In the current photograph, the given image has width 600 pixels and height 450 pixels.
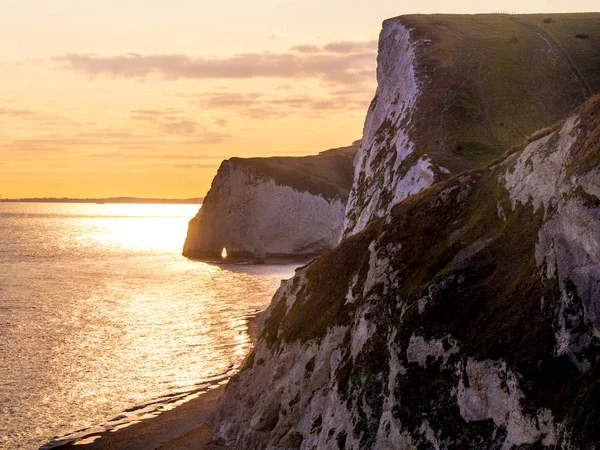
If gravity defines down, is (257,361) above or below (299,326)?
below

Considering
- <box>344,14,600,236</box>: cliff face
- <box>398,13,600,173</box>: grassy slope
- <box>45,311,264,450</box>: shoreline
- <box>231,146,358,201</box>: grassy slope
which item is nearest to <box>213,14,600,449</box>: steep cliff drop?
<box>45,311,264,450</box>: shoreline

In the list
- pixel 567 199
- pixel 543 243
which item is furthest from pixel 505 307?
pixel 567 199

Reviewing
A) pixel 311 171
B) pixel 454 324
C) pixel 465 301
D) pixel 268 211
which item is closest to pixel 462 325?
pixel 454 324

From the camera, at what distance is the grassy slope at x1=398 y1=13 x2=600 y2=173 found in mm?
38094

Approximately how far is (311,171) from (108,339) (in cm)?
9124

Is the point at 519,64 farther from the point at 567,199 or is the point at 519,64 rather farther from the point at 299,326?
the point at 567,199

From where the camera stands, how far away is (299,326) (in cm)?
2486

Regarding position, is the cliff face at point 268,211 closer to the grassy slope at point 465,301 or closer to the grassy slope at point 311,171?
the grassy slope at point 311,171

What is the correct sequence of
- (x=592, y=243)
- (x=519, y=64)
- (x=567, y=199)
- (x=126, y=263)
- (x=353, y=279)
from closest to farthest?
1. (x=592, y=243)
2. (x=567, y=199)
3. (x=353, y=279)
4. (x=519, y=64)
5. (x=126, y=263)

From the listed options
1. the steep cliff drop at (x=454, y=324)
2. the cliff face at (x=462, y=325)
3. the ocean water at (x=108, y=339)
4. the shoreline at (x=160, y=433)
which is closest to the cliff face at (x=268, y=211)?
the ocean water at (x=108, y=339)

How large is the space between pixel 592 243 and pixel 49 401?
27256 millimetres

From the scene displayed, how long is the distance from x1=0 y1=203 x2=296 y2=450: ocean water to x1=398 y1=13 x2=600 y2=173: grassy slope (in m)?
17.7

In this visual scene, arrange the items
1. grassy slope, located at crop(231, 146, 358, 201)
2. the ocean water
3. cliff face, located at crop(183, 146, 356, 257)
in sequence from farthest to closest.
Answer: grassy slope, located at crop(231, 146, 358, 201)
cliff face, located at crop(183, 146, 356, 257)
the ocean water

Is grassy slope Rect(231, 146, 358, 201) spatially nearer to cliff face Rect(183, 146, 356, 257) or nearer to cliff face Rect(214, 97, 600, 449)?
cliff face Rect(183, 146, 356, 257)
